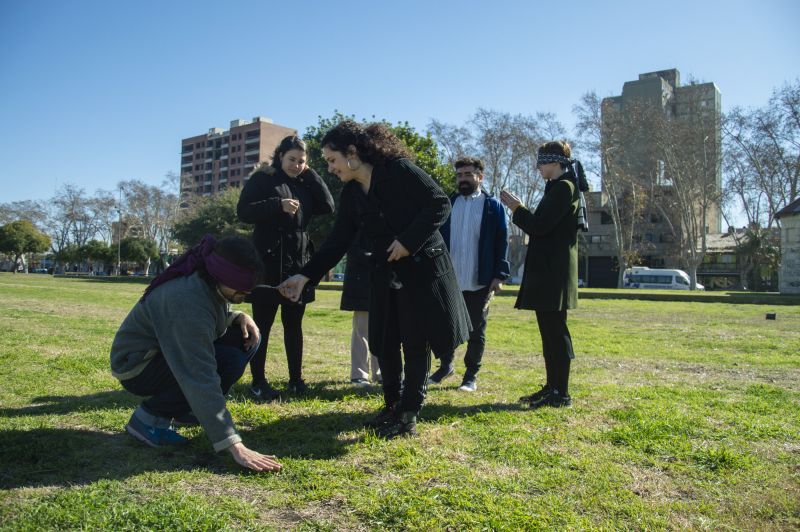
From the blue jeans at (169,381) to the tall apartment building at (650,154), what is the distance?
47.8m

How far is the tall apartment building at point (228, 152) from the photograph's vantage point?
112 m

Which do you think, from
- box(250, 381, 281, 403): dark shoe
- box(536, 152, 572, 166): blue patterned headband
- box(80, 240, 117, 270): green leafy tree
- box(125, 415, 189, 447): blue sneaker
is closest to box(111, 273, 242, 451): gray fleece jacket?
box(125, 415, 189, 447): blue sneaker

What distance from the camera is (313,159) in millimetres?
33562

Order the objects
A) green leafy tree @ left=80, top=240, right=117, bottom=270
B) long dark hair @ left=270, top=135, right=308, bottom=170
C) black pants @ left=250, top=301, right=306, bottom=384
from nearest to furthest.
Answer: black pants @ left=250, top=301, right=306, bottom=384
long dark hair @ left=270, top=135, right=308, bottom=170
green leafy tree @ left=80, top=240, right=117, bottom=270

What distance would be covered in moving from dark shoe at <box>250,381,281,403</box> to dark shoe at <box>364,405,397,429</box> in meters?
0.98

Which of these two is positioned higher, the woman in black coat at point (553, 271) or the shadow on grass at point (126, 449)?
the woman in black coat at point (553, 271)

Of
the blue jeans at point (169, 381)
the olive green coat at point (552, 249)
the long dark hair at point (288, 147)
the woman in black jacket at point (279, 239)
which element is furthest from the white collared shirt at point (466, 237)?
the blue jeans at point (169, 381)

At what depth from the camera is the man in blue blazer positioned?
204 inches

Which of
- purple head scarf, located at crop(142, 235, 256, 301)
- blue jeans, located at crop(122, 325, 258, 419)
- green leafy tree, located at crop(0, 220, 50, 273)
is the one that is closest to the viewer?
purple head scarf, located at crop(142, 235, 256, 301)

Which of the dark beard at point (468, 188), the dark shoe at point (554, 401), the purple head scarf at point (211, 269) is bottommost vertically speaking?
the dark shoe at point (554, 401)

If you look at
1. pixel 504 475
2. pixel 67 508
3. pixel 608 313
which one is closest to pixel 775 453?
pixel 504 475

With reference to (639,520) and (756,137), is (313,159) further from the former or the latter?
(756,137)

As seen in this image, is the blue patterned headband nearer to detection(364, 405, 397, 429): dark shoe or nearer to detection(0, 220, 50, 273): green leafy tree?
detection(364, 405, 397, 429): dark shoe

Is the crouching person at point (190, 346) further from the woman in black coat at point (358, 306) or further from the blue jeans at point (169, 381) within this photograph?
the woman in black coat at point (358, 306)
